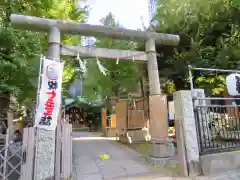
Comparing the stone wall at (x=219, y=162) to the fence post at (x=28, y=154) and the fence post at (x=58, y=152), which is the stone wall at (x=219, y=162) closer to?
the fence post at (x=58, y=152)

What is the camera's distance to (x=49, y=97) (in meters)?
4.52

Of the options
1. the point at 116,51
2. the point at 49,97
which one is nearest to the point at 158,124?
the point at 116,51

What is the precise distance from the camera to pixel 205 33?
961 centimetres

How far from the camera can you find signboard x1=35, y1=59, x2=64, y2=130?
4.40m

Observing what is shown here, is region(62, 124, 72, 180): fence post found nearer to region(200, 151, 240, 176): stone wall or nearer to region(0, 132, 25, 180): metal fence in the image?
region(0, 132, 25, 180): metal fence

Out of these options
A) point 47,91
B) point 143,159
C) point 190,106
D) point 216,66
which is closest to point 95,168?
point 143,159

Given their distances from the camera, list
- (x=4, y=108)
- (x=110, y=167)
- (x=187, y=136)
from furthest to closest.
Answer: (x=4, y=108), (x=110, y=167), (x=187, y=136)

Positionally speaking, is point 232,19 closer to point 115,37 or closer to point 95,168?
point 115,37

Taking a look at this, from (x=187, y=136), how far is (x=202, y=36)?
6.94m

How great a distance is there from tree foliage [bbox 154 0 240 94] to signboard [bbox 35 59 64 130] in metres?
7.34

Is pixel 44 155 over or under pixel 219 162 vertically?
over

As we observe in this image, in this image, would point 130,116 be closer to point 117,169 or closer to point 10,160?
point 117,169

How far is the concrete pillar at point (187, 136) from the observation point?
475 cm

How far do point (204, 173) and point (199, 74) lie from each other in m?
6.64
